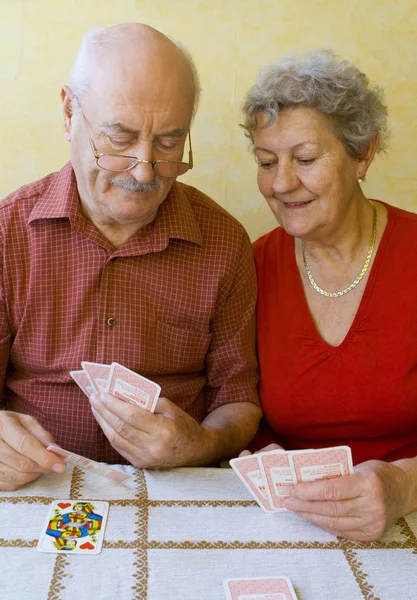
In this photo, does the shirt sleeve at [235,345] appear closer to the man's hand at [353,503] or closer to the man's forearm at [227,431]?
the man's forearm at [227,431]

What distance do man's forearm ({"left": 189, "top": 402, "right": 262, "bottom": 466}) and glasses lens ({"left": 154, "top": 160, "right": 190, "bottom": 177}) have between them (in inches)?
28.7

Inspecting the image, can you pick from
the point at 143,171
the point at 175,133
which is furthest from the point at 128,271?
the point at 175,133

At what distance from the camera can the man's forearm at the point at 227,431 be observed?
1.97 m

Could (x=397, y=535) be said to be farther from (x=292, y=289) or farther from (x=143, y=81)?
(x=143, y=81)

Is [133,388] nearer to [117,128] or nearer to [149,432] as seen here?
[149,432]

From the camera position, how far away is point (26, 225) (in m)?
2.16

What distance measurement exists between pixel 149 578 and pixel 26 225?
1168 mm

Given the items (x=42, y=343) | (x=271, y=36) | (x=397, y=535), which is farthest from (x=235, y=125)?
(x=397, y=535)

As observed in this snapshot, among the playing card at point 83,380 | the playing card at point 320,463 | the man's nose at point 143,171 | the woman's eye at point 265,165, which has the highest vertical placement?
the woman's eye at point 265,165

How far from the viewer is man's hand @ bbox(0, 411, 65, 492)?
165 cm

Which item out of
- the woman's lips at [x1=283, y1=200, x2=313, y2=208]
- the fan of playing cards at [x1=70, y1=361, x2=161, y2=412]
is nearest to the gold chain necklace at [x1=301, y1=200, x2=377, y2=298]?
the woman's lips at [x1=283, y1=200, x2=313, y2=208]

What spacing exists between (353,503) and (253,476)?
0.77 ft

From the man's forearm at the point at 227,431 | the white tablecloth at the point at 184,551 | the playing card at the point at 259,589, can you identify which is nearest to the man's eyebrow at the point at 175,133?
the man's forearm at the point at 227,431

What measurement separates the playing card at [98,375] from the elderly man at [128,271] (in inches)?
6.3
